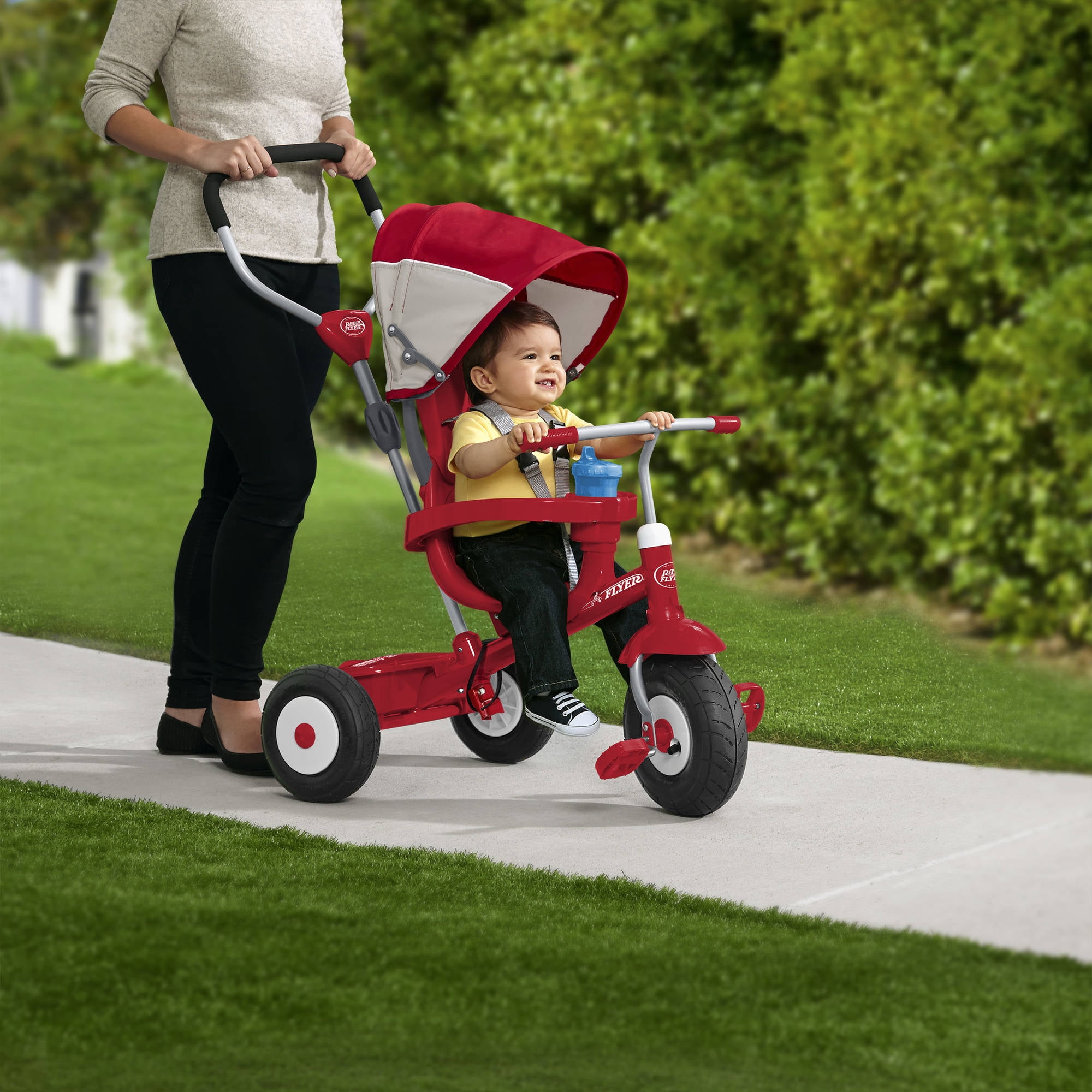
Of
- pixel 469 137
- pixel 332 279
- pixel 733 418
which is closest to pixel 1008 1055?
pixel 733 418

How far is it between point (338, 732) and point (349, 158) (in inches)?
52.3

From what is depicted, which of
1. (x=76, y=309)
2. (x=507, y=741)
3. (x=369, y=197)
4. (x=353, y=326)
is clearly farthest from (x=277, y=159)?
(x=76, y=309)

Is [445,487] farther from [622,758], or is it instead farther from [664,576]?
[622,758]

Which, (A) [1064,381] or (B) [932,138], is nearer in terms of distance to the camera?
(A) [1064,381]

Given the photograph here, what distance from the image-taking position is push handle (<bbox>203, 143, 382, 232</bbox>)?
3633 mm

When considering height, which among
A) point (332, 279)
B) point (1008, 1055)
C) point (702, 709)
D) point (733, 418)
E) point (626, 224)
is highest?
point (626, 224)

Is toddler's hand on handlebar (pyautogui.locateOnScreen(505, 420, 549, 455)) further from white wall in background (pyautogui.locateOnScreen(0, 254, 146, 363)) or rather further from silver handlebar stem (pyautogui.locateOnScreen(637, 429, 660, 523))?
white wall in background (pyautogui.locateOnScreen(0, 254, 146, 363))

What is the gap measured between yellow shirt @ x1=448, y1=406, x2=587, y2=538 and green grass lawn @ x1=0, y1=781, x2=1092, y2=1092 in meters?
0.86

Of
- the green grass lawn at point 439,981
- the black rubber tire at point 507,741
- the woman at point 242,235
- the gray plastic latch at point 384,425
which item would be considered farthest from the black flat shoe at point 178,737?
the gray plastic latch at point 384,425

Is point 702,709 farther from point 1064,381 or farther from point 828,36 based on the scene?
point 828,36

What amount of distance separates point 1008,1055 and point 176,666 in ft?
8.05

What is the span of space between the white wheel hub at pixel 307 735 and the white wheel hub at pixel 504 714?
529 millimetres

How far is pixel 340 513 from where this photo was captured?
854 cm

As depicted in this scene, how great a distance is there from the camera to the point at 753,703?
148 inches
